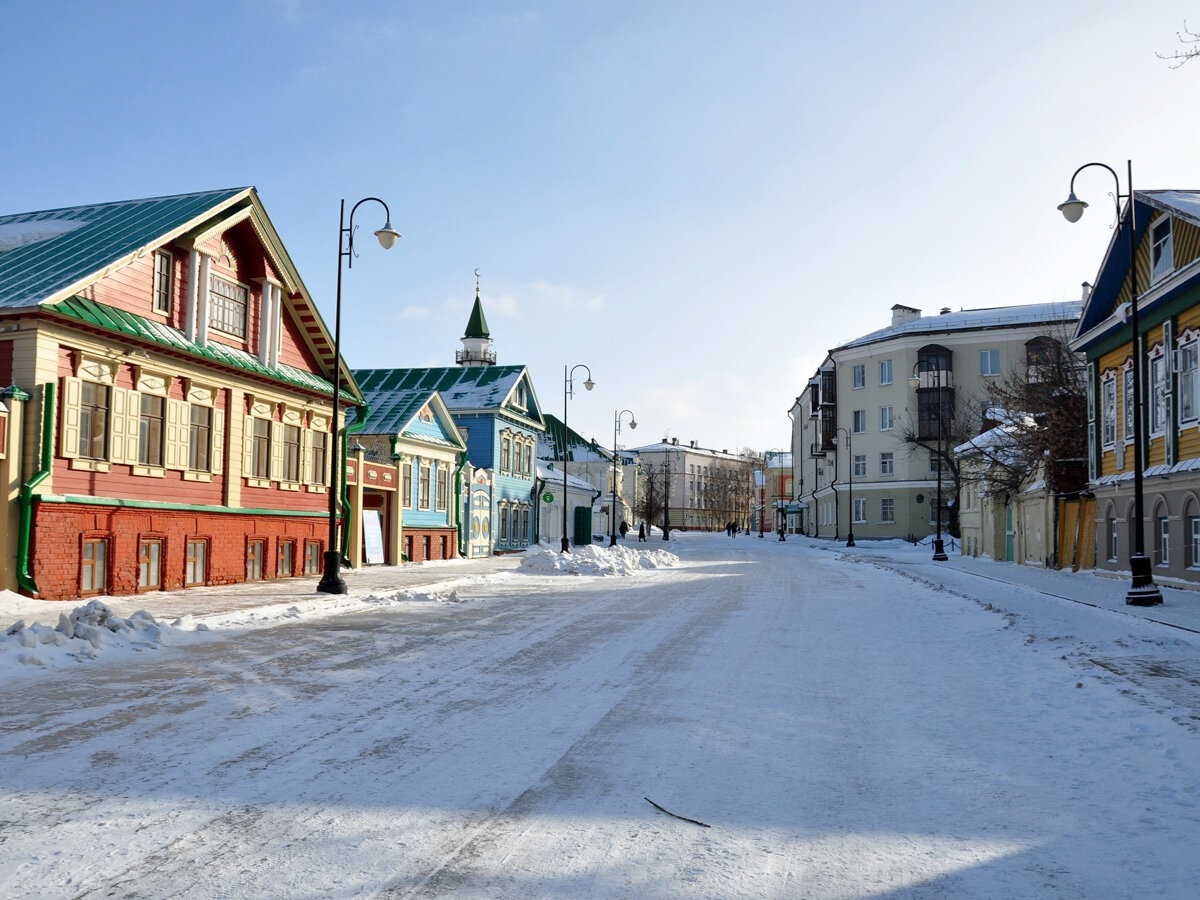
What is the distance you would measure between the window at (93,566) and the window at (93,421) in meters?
1.62

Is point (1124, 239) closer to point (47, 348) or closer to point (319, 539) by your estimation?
point (319, 539)

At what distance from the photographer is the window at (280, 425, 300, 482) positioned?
25672mm

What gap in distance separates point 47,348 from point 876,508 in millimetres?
60475

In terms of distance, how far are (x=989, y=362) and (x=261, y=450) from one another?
5478 cm

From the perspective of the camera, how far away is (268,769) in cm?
619

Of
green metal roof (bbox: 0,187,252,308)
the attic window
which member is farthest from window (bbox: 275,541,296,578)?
the attic window

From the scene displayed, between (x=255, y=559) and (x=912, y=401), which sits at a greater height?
(x=912, y=401)

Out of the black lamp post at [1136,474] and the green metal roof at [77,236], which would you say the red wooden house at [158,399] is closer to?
the green metal roof at [77,236]

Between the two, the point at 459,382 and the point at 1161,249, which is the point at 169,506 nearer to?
the point at 1161,249

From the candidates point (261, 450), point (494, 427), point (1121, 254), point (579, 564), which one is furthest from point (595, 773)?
point (494, 427)

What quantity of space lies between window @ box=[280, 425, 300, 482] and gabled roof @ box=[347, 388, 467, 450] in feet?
16.5

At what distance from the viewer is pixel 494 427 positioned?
4444 centimetres

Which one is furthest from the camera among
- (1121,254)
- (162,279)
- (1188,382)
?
(1121,254)

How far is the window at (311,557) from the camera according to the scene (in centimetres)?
2670
